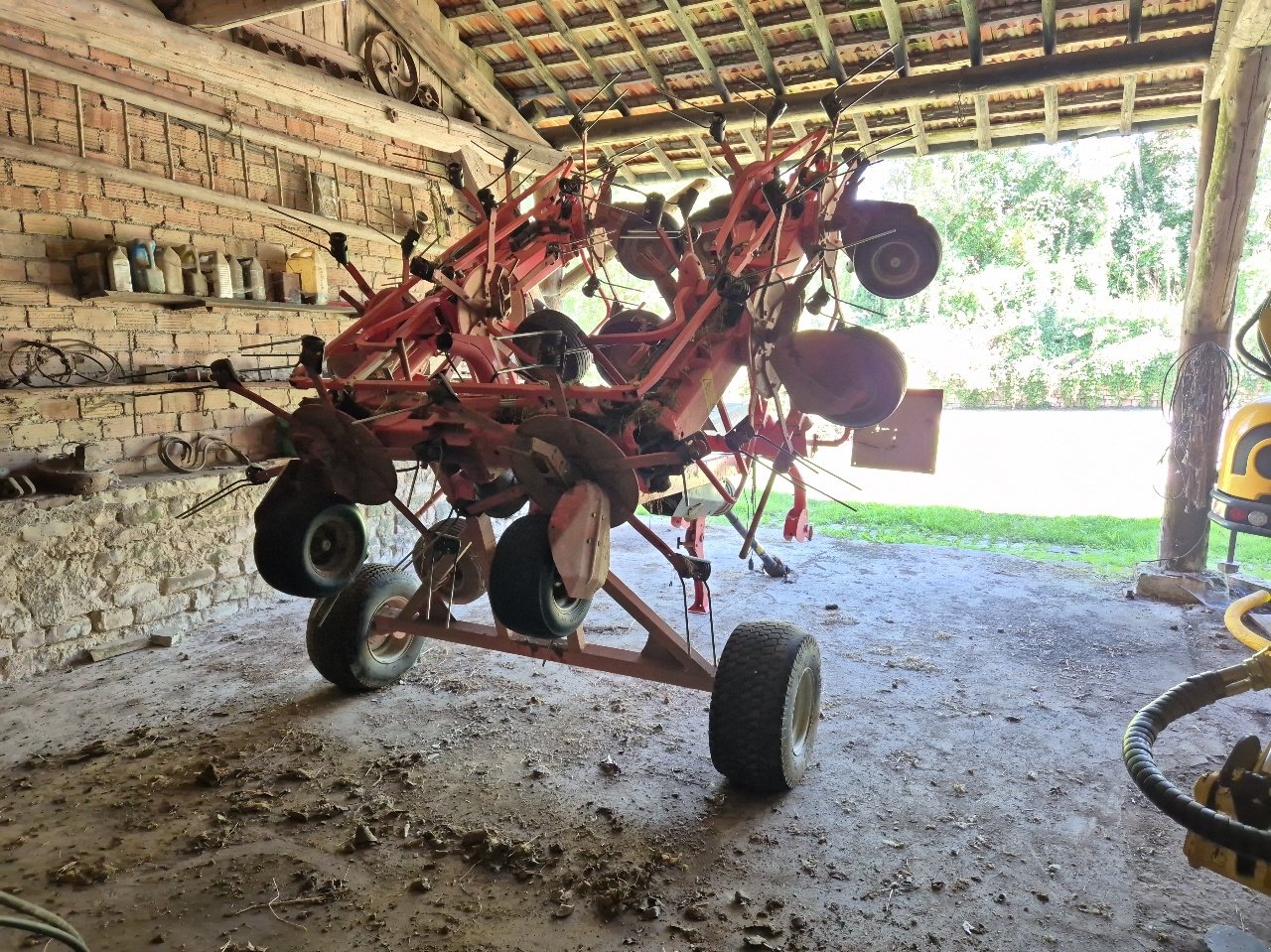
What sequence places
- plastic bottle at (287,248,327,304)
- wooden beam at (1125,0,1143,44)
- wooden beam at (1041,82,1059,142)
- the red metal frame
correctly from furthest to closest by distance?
wooden beam at (1041,82,1059,142) → plastic bottle at (287,248,327,304) → wooden beam at (1125,0,1143,44) → the red metal frame

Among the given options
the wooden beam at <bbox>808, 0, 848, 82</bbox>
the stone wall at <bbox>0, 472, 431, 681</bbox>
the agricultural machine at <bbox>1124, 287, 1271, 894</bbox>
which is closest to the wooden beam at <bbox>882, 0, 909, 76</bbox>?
the wooden beam at <bbox>808, 0, 848, 82</bbox>

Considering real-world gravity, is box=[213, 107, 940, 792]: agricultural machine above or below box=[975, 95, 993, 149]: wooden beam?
below

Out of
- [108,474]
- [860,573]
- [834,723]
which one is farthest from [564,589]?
[860,573]

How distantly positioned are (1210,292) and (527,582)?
6.11 m

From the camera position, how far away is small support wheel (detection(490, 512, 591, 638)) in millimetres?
2738

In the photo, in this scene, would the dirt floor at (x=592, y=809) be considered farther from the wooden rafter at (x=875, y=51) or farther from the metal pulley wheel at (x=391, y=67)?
the metal pulley wheel at (x=391, y=67)

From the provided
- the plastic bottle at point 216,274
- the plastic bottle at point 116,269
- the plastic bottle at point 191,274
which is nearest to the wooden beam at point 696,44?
the plastic bottle at point 216,274

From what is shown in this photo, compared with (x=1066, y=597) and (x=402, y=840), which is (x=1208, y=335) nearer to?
(x=1066, y=597)

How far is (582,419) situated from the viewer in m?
3.22

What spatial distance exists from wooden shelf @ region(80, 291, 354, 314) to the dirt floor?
2.35m

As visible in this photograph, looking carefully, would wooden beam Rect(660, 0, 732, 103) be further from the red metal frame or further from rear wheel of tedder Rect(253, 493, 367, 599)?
rear wheel of tedder Rect(253, 493, 367, 599)

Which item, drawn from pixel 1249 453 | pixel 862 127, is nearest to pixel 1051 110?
pixel 862 127

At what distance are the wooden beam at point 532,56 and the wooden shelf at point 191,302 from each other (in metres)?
3.19

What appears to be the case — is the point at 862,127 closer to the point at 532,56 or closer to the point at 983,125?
the point at 983,125
